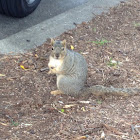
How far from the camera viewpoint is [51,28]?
5.93 metres

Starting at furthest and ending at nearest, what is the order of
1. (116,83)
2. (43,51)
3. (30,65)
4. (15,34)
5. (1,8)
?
(1,8) → (15,34) → (43,51) → (30,65) → (116,83)

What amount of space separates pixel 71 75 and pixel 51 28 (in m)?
1.99

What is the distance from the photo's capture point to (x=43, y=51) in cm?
511

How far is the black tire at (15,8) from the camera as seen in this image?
588 centimetres

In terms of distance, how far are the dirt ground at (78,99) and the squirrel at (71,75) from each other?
87mm

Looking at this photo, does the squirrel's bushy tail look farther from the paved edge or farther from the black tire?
the black tire

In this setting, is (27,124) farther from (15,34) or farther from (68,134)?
(15,34)

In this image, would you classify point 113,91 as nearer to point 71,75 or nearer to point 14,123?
point 71,75

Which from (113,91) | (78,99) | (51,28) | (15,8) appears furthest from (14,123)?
(15,8)

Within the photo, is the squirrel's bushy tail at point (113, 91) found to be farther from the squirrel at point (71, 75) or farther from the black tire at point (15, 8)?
the black tire at point (15, 8)

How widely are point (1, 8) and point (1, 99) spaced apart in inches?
105

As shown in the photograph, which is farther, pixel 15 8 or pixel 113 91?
pixel 15 8

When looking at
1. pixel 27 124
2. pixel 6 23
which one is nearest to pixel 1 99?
pixel 27 124

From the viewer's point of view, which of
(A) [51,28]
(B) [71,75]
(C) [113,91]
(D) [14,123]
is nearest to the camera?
(D) [14,123]
